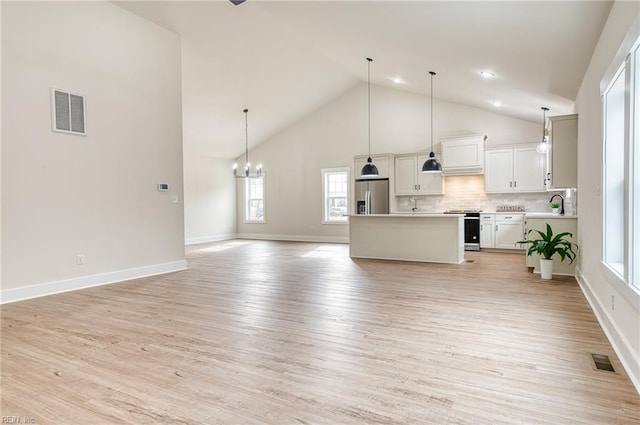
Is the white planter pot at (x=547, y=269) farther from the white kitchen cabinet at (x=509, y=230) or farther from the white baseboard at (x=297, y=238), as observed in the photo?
the white baseboard at (x=297, y=238)

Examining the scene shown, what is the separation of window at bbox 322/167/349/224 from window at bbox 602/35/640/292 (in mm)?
7489

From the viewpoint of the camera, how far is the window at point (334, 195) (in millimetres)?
10430

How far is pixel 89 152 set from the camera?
488 cm

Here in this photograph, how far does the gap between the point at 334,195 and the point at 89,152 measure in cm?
670

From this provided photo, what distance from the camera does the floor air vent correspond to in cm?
226

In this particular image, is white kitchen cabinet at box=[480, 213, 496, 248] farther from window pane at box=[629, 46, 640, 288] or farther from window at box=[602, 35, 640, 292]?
window pane at box=[629, 46, 640, 288]

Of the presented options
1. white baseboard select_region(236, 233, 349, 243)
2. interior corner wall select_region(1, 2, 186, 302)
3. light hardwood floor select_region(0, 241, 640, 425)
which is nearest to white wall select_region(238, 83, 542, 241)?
white baseboard select_region(236, 233, 349, 243)

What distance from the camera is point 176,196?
238 inches

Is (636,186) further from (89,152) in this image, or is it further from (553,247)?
(89,152)

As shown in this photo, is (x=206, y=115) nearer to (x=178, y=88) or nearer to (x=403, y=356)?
(x=178, y=88)

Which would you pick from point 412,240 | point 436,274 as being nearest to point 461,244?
point 412,240

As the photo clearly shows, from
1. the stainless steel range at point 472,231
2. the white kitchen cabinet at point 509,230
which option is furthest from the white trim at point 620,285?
the stainless steel range at point 472,231

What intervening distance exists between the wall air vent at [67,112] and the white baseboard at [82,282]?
1.91 m

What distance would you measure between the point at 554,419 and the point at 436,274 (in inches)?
149
